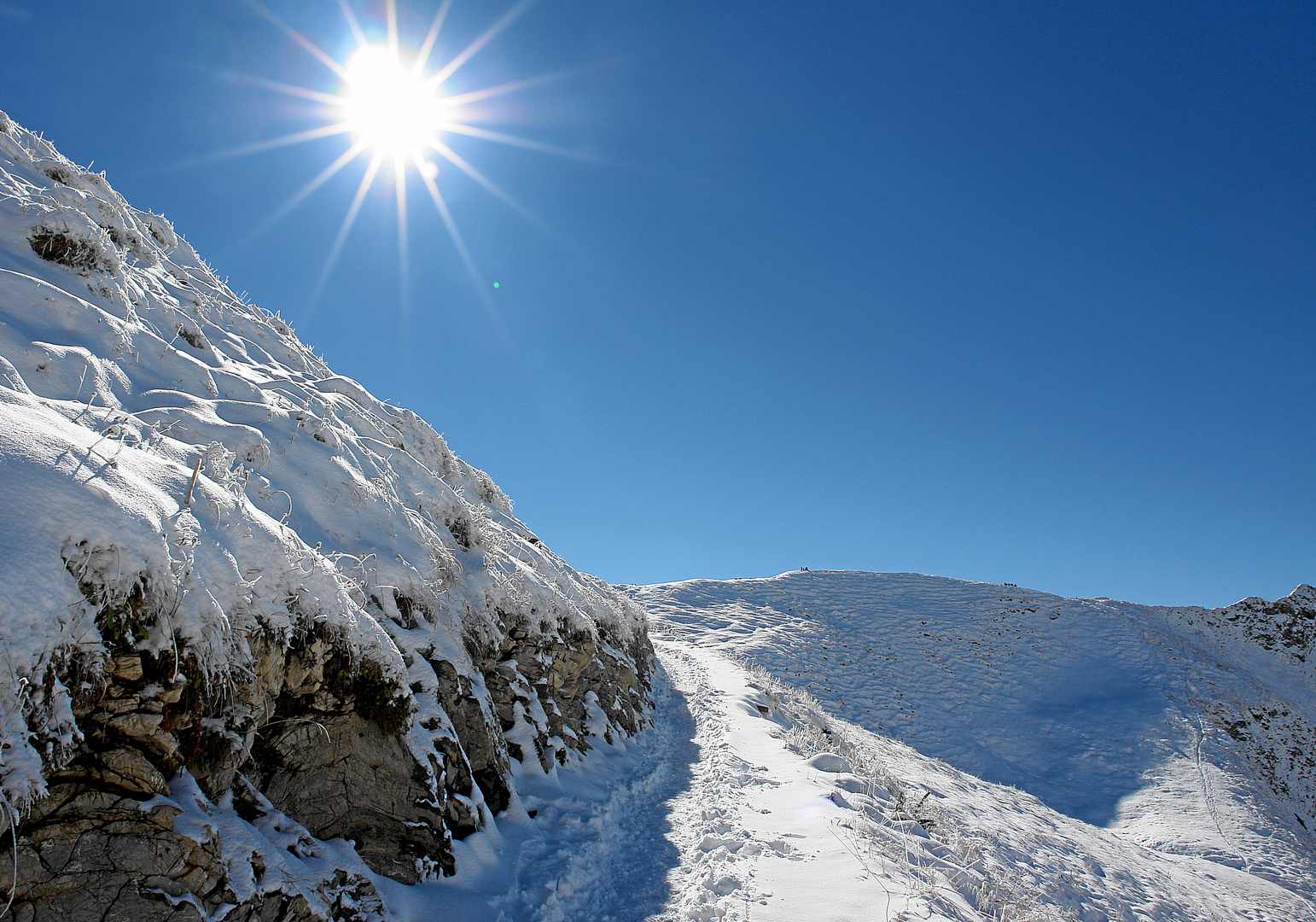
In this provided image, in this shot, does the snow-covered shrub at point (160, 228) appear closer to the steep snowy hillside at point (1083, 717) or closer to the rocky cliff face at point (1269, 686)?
the steep snowy hillside at point (1083, 717)

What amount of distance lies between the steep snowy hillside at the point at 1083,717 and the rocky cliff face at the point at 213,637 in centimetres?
940

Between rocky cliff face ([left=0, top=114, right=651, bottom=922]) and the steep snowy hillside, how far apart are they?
9396mm

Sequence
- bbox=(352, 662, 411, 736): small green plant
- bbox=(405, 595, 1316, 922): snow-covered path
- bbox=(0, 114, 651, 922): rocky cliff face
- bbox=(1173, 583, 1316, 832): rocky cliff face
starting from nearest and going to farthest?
bbox=(0, 114, 651, 922): rocky cliff face < bbox=(405, 595, 1316, 922): snow-covered path < bbox=(352, 662, 411, 736): small green plant < bbox=(1173, 583, 1316, 832): rocky cliff face

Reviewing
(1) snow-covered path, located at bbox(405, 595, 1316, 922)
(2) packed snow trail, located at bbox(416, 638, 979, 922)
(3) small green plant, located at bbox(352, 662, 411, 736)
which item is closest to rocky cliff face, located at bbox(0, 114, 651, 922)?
(3) small green plant, located at bbox(352, 662, 411, 736)

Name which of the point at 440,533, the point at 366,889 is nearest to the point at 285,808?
the point at 366,889

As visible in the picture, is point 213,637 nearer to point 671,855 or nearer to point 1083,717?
point 671,855

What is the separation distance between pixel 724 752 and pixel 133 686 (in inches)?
404

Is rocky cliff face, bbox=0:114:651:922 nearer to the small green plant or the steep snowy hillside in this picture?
the small green plant

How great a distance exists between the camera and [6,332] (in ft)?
18.9

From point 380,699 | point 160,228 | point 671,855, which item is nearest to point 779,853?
point 671,855

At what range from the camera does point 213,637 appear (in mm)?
4141

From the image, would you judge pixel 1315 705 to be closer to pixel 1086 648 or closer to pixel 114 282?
pixel 1086 648

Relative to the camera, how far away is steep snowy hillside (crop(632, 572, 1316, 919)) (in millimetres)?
13023

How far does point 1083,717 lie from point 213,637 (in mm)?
35367
